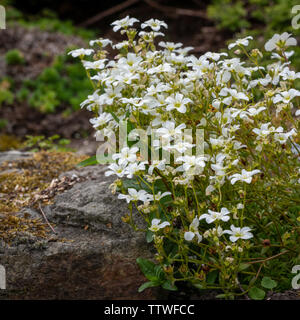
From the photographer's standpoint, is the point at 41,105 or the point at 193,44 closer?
the point at 41,105

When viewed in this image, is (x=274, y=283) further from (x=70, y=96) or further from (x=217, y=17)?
(x=217, y=17)

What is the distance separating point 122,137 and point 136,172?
1.41 feet

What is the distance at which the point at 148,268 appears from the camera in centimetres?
214

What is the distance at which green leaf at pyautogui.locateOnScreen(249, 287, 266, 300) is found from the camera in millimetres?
2029

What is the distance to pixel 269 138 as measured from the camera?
2.08 m

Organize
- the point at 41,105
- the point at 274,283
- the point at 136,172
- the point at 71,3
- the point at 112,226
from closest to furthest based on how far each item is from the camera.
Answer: the point at 136,172
the point at 274,283
the point at 112,226
the point at 41,105
the point at 71,3

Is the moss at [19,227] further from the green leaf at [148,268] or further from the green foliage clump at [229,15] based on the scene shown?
the green foliage clump at [229,15]

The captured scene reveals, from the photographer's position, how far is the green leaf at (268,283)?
202 cm

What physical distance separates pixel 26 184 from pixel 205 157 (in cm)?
164

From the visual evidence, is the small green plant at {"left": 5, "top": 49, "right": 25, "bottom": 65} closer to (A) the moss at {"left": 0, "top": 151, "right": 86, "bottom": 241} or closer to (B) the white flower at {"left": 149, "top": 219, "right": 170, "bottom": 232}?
(A) the moss at {"left": 0, "top": 151, "right": 86, "bottom": 241}

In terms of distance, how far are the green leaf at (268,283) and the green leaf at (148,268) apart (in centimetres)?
52

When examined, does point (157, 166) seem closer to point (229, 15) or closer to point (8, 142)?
point (8, 142)

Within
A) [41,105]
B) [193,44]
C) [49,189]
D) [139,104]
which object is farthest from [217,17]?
[139,104]

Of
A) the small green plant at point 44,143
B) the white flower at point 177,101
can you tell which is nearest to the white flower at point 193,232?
the white flower at point 177,101
